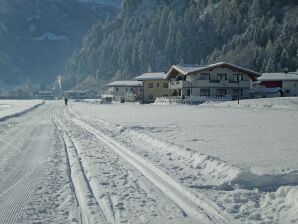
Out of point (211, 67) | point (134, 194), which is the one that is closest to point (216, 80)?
point (211, 67)

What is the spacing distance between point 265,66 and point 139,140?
350 ft

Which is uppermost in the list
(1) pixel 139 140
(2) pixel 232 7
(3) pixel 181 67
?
(2) pixel 232 7

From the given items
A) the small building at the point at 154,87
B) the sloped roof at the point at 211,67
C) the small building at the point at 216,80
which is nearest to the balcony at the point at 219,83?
the small building at the point at 216,80

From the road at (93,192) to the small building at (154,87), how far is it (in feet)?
236

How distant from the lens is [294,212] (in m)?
6.28

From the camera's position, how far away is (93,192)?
7.84 m

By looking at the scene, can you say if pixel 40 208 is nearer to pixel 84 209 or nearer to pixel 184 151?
pixel 84 209

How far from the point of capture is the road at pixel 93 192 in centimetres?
635

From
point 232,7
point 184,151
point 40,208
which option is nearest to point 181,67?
point 184,151

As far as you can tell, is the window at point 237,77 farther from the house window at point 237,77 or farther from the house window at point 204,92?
the house window at point 204,92

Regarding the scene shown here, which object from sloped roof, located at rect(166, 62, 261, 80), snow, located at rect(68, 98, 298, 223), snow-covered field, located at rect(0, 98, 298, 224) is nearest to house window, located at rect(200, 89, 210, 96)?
sloped roof, located at rect(166, 62, 261, 80)

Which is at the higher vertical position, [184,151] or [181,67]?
[181,67]

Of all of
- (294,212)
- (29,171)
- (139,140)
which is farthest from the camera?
(139,140)

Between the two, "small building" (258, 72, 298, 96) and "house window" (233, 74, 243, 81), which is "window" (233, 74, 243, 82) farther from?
"small building" (258, 72, 298, 96)
